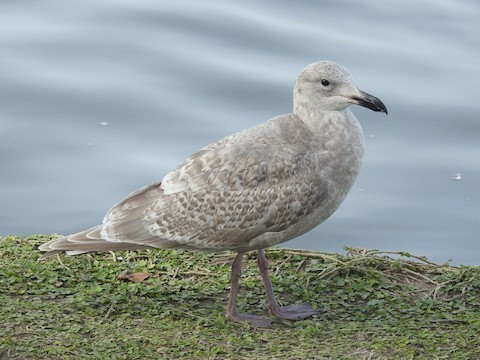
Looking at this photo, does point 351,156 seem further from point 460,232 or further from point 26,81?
point 26,81

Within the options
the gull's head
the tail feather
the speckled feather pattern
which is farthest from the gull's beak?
the tail feather

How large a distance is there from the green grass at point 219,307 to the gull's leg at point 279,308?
6 centimetres

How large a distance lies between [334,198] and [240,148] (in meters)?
0.67

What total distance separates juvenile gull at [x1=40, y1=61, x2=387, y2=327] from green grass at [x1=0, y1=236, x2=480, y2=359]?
259mm

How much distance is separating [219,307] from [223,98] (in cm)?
476

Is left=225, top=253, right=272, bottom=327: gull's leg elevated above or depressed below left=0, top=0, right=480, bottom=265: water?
below

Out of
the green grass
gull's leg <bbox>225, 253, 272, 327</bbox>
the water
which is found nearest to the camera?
the green grass

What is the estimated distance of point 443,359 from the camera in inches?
266

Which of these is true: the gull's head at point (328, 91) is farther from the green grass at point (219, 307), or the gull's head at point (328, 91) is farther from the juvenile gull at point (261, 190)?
the green grass at point (219, 307)

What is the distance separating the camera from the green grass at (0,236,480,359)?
22.3 ft

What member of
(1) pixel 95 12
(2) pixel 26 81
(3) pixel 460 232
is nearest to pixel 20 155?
(2) pixel 26 81

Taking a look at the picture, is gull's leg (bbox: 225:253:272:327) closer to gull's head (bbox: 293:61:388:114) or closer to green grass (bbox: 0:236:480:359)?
green grass (bbox: 0:236:480:359)

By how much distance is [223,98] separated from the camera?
39.2 feet

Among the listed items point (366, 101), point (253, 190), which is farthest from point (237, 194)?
point (366, 101)
